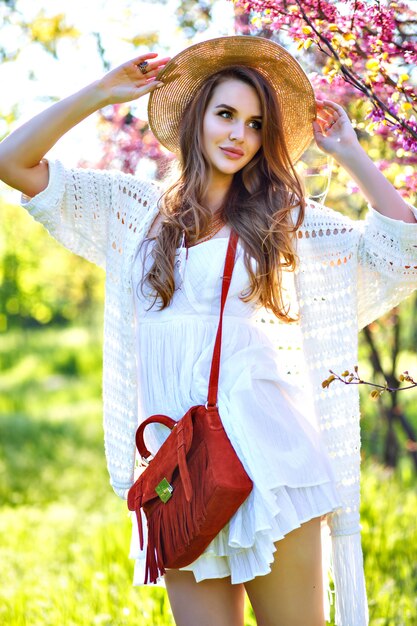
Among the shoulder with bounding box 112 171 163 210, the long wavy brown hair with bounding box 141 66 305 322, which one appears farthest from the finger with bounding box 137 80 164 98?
the shoulder with bounding box 112 171 163 210

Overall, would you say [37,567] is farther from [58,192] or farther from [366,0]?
[366,0]

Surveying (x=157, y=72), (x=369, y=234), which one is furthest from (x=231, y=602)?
(x=157, y=72)

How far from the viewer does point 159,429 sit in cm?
267

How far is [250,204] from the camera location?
9.19 ft

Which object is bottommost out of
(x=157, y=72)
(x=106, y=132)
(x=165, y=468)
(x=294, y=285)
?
(x=165, y=468)

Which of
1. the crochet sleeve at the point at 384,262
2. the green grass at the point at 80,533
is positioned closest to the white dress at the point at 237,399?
the crochet sleeve at the point at 384,262

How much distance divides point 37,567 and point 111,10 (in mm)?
3563

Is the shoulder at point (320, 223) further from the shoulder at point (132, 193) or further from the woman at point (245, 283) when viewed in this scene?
the shoulder at point (132, 193)

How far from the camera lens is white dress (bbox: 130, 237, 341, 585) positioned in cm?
246

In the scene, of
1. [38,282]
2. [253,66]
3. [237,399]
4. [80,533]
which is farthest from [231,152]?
[38,282]

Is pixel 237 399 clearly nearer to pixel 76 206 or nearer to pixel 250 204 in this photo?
pixel 250 204

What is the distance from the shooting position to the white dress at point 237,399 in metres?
2.46

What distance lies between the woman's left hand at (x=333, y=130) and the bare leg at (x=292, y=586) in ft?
3.79

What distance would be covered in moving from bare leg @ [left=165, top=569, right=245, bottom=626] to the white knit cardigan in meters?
0.36
